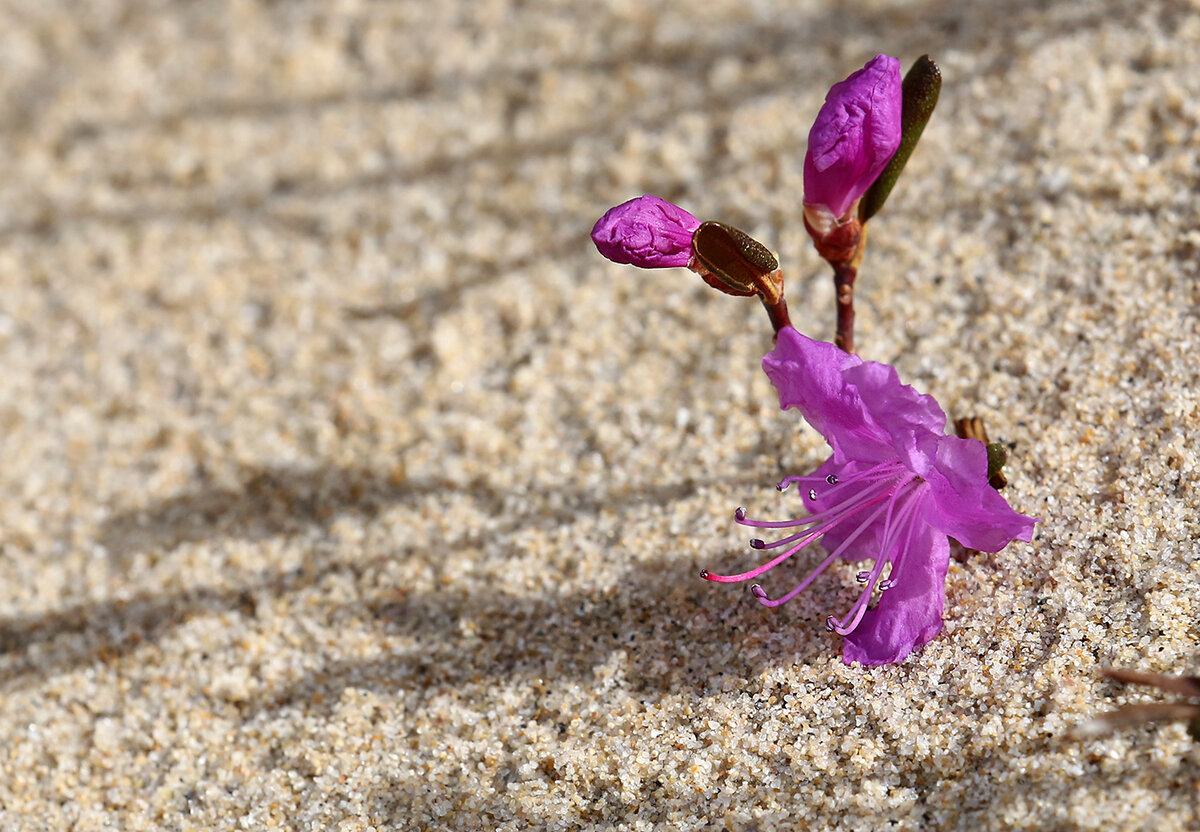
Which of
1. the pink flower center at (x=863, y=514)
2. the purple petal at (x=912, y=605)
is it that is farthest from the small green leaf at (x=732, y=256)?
the purple petal at (x=912, y=605)

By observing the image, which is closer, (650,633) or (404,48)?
(650,633)

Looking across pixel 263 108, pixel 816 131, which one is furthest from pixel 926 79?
pixel 263 108

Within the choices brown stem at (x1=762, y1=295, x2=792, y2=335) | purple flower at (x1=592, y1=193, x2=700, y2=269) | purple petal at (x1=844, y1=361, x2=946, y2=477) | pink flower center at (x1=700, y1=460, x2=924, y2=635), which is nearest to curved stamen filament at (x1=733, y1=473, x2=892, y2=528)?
pink flower center at (x1=700, y1=460, x2=924, y2=635)

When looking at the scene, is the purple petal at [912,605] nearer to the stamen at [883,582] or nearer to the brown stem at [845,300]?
the stamen at [883,582]

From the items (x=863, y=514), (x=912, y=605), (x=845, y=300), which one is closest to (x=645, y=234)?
(x=845, y=300)

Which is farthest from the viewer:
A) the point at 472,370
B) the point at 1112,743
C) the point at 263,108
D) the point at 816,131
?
the point at 263,108

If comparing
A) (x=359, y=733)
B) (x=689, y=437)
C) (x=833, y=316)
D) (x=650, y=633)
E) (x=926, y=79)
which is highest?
(x=926, y=79)

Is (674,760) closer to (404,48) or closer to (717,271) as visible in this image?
(717,271)
